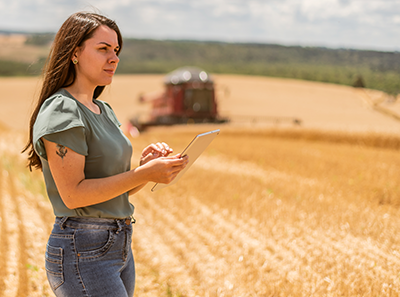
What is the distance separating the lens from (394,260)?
13.5ft

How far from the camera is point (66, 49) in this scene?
6.09 ft

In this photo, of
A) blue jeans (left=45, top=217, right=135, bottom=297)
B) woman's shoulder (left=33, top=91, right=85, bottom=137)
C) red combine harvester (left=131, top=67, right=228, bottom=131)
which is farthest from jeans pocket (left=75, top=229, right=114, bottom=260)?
red combine harvester (left=131, top=67, right=228, bottom=131)

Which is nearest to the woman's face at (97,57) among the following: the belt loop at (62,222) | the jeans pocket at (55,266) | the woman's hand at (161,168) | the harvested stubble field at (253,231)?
the woman's hand at (161,168)

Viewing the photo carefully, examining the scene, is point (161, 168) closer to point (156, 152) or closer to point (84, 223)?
point (156, 152)

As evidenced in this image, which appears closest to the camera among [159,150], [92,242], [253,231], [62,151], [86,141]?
[62,151]

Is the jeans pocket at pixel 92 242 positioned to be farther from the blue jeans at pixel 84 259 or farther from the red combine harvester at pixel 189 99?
the red combine harvester at pixel 189 99

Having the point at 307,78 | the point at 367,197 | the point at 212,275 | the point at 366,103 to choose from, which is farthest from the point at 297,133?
the point at 307,78

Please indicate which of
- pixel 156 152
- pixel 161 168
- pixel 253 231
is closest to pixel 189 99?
pixel 253 231

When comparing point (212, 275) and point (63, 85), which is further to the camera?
point (212, 275)

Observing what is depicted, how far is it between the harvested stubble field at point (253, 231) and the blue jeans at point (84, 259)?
7.91 feet

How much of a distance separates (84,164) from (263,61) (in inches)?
3566

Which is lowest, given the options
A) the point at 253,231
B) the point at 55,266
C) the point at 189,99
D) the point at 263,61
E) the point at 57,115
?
the point at 263,61

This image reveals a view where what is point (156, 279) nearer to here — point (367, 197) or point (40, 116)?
point (40, 116)

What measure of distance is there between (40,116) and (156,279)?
3.29 meters
